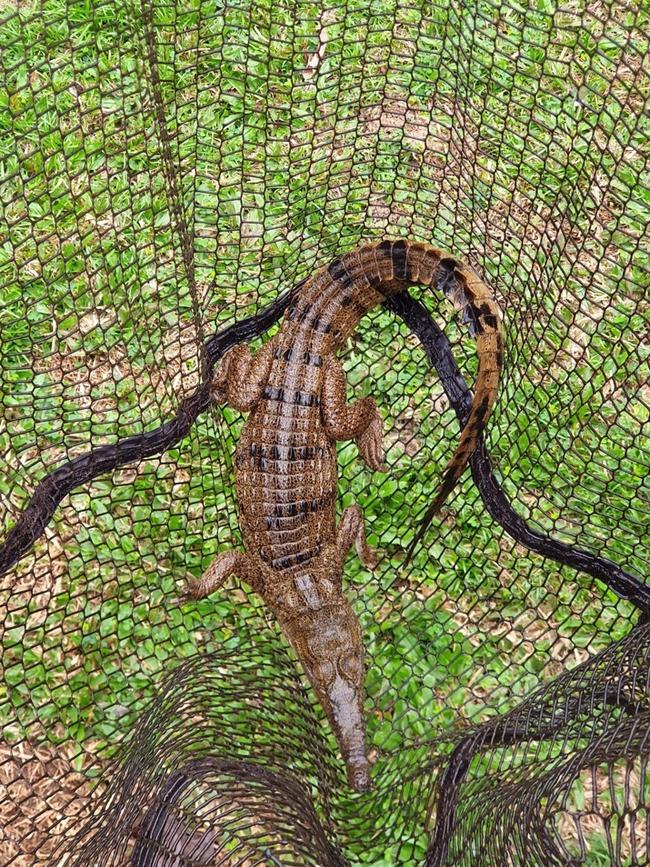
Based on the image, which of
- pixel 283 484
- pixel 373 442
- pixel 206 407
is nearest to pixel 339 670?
pixel 283 484

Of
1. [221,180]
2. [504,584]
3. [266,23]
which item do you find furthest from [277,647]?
[266,23]

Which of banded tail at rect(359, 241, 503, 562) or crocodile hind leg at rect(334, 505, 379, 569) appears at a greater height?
banded tail at rect(359, 241, 503, 562)

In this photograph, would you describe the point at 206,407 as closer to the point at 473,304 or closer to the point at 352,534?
the point at 352,534

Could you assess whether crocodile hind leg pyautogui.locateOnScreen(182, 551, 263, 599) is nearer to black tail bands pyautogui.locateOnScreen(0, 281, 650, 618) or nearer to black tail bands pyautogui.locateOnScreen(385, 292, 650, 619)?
black tail bands pyautogui.locateOnScreen(0, 281, 650, 618)

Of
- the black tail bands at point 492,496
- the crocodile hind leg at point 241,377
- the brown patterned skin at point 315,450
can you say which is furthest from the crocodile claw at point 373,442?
the crocodile hind leg at point 241,377

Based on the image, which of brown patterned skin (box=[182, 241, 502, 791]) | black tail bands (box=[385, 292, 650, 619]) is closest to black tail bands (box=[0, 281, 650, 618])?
black tail bands (box=[385, 292, 650, 619])

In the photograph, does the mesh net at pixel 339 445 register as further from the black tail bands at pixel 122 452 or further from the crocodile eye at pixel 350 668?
the crocodile eye at pixel 350 668

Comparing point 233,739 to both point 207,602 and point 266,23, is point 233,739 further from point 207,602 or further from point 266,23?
point 266,23
